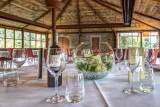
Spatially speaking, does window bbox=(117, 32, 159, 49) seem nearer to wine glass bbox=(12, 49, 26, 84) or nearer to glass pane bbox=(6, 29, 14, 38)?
glass pane bbox=(6, 29, 14, 38)

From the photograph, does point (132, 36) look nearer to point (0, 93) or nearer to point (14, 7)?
point (14, 7)

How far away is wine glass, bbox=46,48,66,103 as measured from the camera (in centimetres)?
66

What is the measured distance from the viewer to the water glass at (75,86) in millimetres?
660

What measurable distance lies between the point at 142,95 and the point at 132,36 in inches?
463

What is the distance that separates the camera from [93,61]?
0.96m

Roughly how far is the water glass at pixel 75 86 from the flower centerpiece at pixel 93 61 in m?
0.23

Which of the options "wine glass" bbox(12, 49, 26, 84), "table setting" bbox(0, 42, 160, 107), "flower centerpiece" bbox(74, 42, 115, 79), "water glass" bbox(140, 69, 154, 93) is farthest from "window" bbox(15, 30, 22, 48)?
"water glass" bbox(140, 69, 154, 93)

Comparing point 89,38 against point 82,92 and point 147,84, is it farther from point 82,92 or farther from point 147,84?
point 82,92

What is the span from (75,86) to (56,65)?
17 cm

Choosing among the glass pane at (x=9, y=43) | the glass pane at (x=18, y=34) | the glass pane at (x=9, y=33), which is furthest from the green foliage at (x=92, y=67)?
the glass pane at (x=18, y=34)

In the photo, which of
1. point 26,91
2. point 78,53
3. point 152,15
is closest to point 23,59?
point 26,91

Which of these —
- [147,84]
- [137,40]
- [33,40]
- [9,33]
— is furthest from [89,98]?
[137,40]

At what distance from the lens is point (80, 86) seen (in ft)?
2.36

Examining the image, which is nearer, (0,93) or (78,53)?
(0,93)
